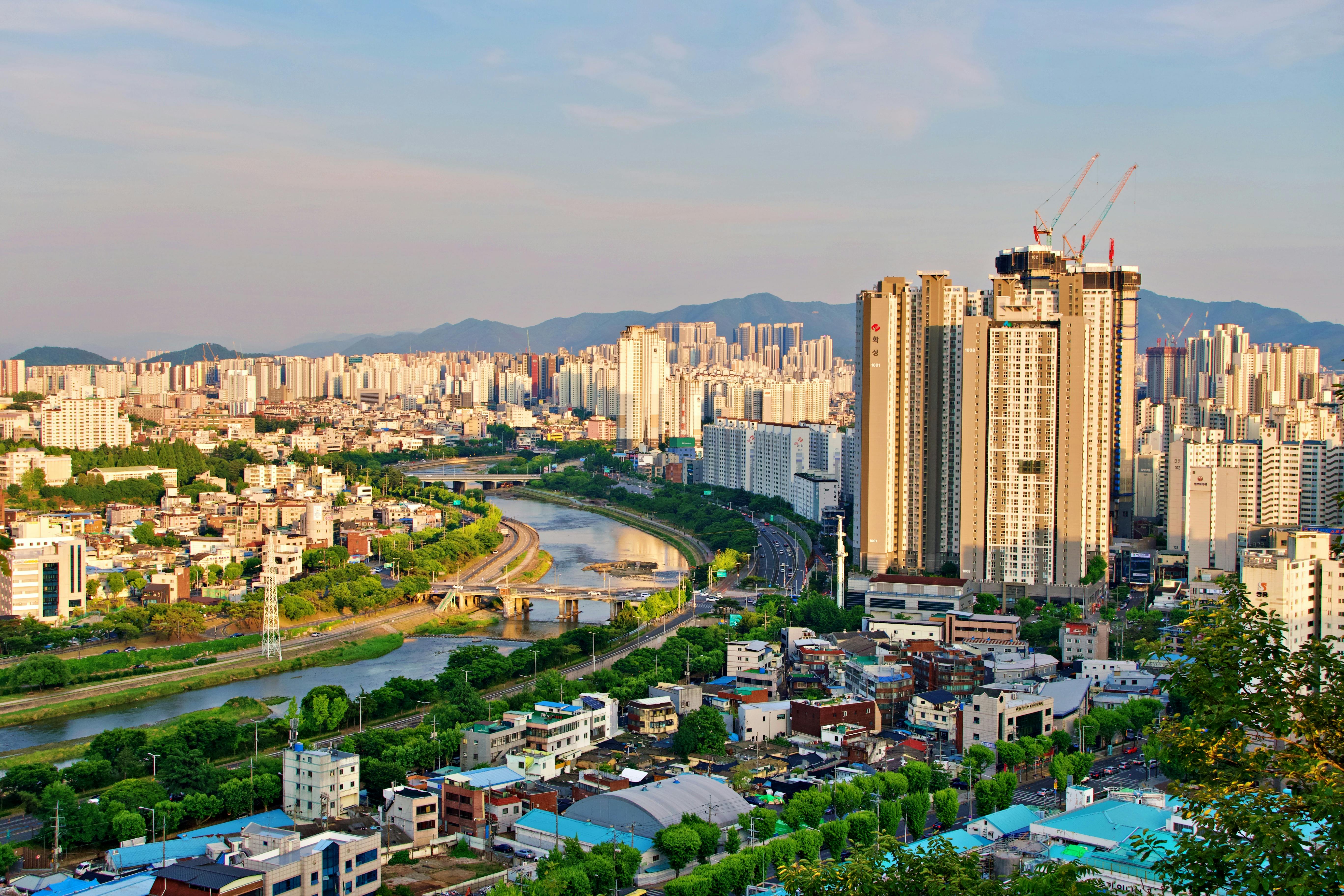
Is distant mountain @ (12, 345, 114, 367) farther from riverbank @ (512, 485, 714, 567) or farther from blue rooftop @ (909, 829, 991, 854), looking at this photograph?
blue rooftop @ (909, 829, 991, 854)

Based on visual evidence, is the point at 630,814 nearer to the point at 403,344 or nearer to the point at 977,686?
the point at 977,686

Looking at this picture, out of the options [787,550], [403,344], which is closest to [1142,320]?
[787,550]

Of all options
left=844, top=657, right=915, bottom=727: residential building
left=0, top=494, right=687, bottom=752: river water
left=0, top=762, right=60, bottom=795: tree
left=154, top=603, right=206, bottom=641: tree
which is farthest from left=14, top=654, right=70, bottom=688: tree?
left=844, top=657, right=915, bottom=727: residential building

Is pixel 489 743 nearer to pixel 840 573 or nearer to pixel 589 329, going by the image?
pixel 840 573

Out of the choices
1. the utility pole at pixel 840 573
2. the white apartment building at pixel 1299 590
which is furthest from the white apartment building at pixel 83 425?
the white apartment building at pixel 1299 590

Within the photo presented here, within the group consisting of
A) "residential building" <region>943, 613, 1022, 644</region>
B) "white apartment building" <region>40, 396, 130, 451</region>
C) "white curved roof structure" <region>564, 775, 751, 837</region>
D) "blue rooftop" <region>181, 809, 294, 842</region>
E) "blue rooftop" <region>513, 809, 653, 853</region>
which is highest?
"white apartment building" <region>40, 396, 130, 451</region>

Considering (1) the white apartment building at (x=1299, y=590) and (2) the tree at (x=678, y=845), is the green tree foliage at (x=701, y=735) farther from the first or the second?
(1) the white apartment building at (x=1299, y=590)

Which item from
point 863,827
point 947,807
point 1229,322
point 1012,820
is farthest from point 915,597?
point 1229,322
